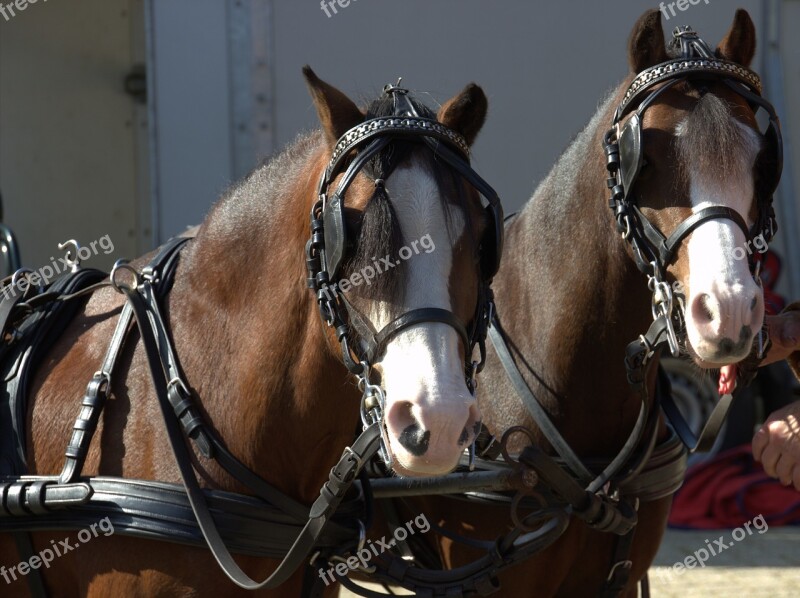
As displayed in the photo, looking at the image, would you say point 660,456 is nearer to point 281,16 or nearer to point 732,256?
point 732,256

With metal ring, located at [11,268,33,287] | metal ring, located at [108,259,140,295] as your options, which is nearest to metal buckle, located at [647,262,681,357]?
metal ring, located at [108,259,140,295]

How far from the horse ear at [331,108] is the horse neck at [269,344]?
0.09m

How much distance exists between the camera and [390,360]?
1578 millimetres

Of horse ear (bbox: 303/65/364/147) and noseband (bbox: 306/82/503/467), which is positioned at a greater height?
horse ear (bbox: 303/65/364/147)

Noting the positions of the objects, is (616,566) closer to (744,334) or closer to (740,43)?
(744,334)

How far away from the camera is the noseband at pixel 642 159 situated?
210 cm

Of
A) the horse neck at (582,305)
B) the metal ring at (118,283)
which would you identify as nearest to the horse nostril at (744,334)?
the horse neck at (582,305)

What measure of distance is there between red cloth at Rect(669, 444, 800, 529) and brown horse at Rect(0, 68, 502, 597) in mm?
3901

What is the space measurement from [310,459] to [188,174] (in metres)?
3.07

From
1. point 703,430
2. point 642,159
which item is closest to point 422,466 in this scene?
point 642,159

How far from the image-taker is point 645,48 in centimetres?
228

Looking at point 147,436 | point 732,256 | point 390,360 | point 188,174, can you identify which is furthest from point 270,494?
point 188,174

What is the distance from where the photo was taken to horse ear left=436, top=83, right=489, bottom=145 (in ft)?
6.00

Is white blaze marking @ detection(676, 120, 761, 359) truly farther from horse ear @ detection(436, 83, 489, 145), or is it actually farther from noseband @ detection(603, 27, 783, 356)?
horse ear @ detection(436, 83, 489, 145)
